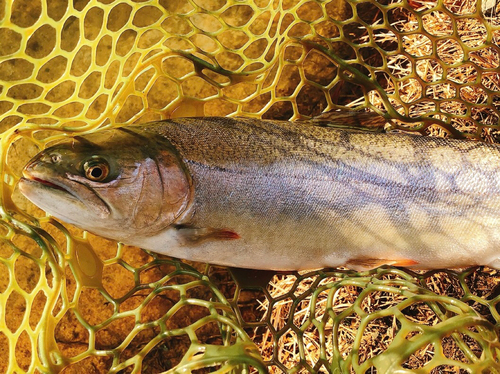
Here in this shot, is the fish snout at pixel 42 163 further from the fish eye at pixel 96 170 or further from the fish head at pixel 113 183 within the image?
the fish eye at pixel 96 170

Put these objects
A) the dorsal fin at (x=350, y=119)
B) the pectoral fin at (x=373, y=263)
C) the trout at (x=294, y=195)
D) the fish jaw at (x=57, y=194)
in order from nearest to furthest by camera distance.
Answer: the fish jaw at (x=57, y=194) < the trout at (x=294, y=195) < the pectoral fin at (x=373, y=263) < the dorsal fin at (x=350, y=119)

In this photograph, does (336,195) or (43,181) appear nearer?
(43,181)

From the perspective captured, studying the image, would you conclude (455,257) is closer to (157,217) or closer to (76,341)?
(157,217)

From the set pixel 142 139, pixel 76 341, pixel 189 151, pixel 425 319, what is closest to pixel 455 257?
pixel 425 319

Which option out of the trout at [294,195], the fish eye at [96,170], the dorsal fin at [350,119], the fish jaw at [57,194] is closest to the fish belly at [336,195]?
the trout at [294,195]

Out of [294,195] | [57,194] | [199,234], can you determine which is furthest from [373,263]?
[57,194]

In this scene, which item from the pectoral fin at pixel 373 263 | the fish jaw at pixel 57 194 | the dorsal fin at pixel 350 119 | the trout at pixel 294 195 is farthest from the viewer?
the dorsal fin at pixel 350 119

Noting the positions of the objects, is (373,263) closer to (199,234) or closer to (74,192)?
(199,234)

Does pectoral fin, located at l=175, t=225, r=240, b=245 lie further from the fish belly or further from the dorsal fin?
the dorsal fin
